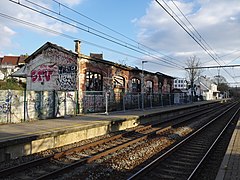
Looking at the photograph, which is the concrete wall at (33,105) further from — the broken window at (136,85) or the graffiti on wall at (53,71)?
the broken window at (136,85)

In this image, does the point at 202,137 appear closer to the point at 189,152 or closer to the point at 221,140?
the point at 221,140

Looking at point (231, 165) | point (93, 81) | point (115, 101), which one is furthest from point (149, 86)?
point (231, 165)

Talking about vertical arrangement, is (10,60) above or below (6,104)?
above

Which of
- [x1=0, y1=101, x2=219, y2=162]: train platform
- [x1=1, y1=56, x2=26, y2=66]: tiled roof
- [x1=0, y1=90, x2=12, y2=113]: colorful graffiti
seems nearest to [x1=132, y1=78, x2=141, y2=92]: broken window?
[x1=0, y1=101, x2=219, y2=162]: train platform

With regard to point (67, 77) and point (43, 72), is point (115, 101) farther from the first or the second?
point (43, 72)

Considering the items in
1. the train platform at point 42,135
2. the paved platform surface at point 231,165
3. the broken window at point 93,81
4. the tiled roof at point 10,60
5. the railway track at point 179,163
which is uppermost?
the tiled roof at point 10,60

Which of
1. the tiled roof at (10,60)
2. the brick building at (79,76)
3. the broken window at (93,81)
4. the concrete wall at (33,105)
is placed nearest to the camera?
the concrete wall at (33,105)

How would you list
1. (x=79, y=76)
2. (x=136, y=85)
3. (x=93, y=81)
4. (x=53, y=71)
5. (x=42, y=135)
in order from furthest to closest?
(x=136, y=85), (x=93, y=81), (x=53, y=71), (x=79, y=76), (x=42, y=135)

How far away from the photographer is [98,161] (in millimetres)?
9508

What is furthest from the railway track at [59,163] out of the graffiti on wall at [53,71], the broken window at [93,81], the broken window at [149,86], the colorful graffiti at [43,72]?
the broken window at [149,86]

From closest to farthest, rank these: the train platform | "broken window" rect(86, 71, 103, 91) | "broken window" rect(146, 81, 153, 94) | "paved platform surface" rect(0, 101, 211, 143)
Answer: the train platform < "paved platform surface" rect(0, 101, 211, 143) < "broken window" rect(86, 71, 103, 91) < "broken window" rect(146, 81, 153, 94)

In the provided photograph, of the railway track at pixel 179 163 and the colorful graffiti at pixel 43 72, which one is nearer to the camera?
the railway track at pixel 179 163

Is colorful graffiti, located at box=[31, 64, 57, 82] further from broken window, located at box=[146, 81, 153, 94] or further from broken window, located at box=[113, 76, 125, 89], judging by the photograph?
broken window, located at box=[146, 81, 153, 94]

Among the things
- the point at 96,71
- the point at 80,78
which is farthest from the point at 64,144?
the point at 96,71
